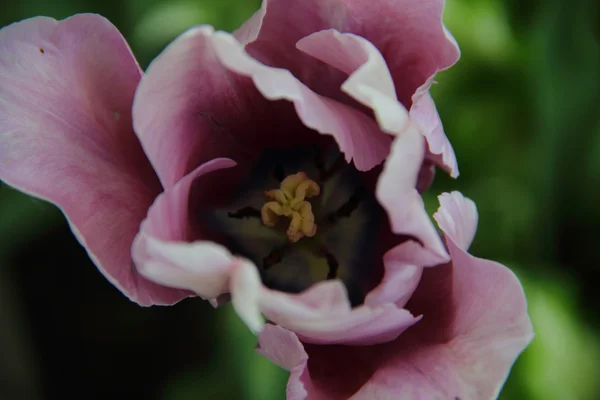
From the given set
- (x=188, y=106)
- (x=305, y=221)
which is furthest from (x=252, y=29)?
(x=305, y=221)

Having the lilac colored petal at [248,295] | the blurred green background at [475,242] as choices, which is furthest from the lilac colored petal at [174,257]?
the blurred green background at [475,242]

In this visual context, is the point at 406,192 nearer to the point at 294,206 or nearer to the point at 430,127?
the point at 430,127

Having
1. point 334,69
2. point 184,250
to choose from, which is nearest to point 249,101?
point 334,69

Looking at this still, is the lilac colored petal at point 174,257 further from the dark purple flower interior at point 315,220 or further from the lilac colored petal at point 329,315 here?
the dark purple flower interior at point 315,220

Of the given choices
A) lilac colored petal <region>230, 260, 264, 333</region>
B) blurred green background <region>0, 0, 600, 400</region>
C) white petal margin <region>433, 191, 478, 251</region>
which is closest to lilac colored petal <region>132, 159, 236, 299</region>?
lilac colored petal <region>230, 260, 264, 333</region>

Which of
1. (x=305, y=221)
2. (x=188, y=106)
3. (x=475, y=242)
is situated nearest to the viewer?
(x=188, y=106)

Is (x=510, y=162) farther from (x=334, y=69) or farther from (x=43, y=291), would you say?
(x=43, y=291)

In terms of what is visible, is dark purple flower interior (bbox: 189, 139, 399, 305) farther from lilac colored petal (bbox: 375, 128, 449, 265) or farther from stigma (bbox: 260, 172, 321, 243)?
lilac colored petal (bbox: 375, 128, 449, 265)
